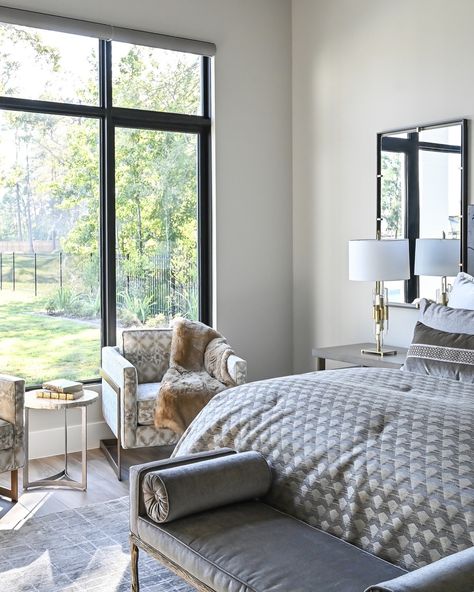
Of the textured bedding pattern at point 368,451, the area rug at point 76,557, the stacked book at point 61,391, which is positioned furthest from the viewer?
the stacked book at point 61,391

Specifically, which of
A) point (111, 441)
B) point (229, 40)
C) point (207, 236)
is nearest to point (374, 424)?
point (111, 441)

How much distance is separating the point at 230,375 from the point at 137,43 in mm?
2294

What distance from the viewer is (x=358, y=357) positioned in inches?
176

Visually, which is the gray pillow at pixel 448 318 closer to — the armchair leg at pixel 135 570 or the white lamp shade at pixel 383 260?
the white lamp shade at pixel 383 260

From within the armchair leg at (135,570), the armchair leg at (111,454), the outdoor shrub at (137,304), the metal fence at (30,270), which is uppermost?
the metal fence at (30,270)

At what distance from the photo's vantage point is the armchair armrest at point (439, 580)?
5.37 feet

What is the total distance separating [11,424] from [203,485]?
1.63m

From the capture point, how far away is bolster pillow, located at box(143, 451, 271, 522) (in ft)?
7.84

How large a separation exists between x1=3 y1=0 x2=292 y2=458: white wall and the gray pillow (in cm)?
199

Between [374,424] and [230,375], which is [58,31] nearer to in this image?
[230,375]

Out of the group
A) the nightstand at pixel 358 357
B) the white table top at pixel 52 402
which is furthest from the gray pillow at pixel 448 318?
the white table top at pixel 52 402

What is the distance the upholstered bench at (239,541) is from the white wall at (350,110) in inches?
101

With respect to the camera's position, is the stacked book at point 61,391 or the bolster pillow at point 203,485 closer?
the bolster pillow at point 203,485

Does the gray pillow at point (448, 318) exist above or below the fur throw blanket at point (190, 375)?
above
